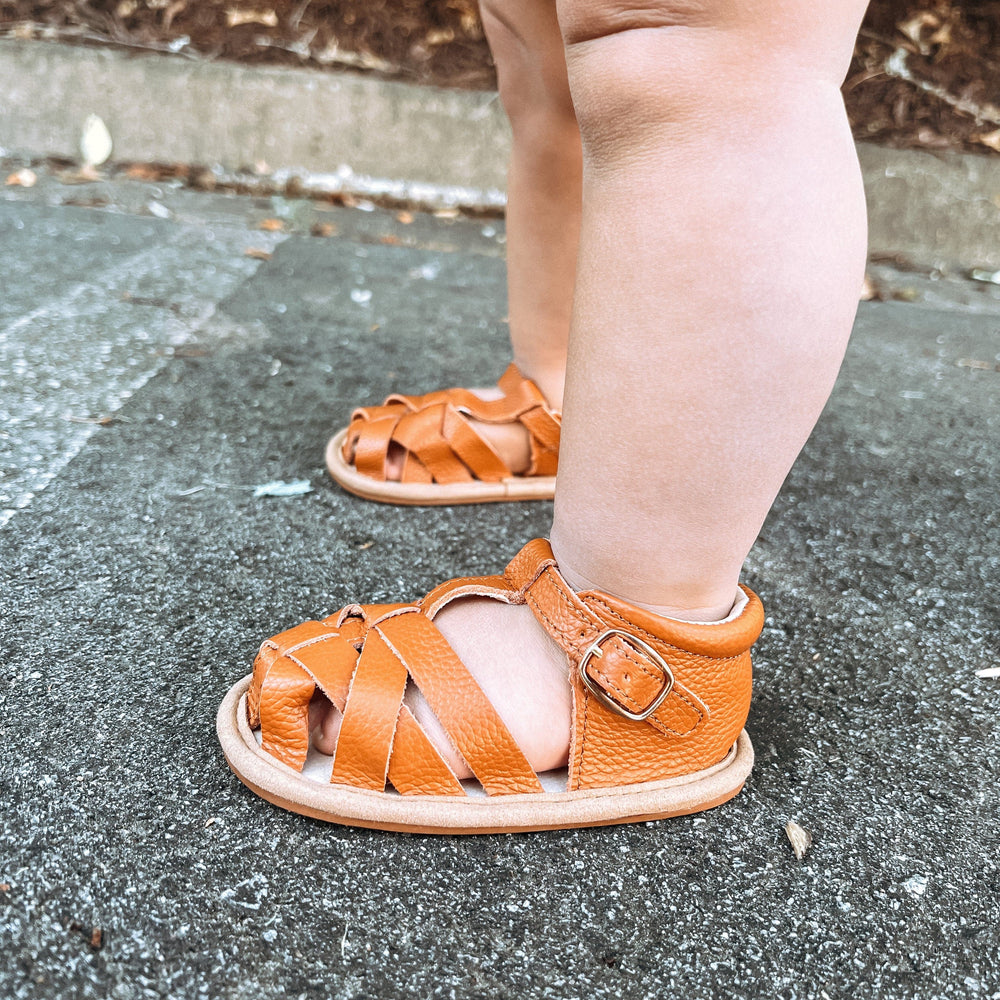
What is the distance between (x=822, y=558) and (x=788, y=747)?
459mm

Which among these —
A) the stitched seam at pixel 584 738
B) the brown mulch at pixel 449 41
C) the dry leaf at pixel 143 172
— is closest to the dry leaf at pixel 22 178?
the dry leaf at pixel 143 172

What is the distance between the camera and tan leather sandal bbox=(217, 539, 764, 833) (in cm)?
77

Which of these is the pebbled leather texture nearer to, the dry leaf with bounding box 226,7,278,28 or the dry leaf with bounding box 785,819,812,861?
the dry leaf with bounding box 785,819,812,861

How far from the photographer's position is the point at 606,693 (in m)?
0.77

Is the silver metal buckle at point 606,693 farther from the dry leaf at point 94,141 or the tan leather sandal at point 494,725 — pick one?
the dry leaf at point 94,141

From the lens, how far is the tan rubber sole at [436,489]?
1.37 meters

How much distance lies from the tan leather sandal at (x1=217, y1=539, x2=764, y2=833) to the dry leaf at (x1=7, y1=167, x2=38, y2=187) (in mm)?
2917

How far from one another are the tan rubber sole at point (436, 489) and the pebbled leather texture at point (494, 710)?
0.54 meters

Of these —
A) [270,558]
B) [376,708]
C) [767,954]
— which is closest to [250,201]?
[270,558]

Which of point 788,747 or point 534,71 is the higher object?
point 534,71

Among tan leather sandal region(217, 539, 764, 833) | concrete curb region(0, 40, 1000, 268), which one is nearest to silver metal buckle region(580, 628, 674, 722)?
tan leather sandal region(217, 539, 764, 833)

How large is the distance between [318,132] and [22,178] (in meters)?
1.05

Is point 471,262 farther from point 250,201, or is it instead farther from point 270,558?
point 270,558

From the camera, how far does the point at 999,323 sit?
2.82 metres
